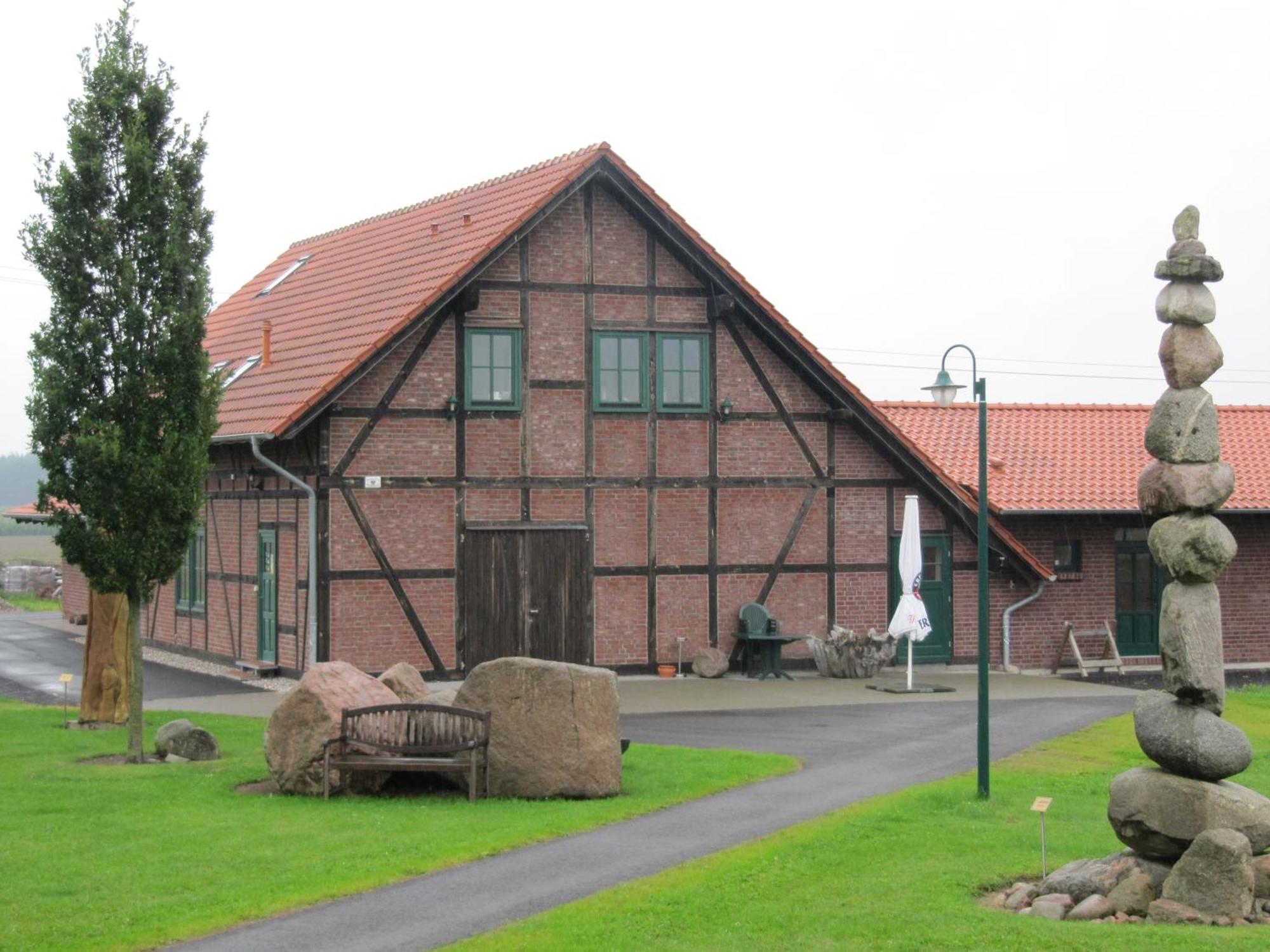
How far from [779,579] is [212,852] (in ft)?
47.5

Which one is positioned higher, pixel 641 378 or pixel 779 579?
pixel 641 378

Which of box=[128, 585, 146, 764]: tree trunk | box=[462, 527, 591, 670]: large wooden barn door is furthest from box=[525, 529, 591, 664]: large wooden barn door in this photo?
box=[128, 585, 146, 764]: tree trunk

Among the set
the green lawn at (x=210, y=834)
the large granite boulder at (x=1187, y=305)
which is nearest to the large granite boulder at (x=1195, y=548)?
the large granite boulder at (x=1187, y=305)

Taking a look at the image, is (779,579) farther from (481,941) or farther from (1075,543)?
(481,941)

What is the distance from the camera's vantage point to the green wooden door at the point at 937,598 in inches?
1017

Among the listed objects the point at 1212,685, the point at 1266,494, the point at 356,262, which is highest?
the point at 356,262

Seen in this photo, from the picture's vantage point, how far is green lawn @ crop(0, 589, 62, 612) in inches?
1583

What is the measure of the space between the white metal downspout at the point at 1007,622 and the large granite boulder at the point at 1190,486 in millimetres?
15374

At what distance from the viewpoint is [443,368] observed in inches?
901

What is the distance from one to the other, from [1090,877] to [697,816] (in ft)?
12.1

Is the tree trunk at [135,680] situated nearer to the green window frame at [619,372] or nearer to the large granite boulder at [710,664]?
the green window frame at [619,372]

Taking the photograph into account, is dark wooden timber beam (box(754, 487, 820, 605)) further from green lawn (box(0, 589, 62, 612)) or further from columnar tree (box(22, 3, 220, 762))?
green lawn (box(0, 589, 62, 612))

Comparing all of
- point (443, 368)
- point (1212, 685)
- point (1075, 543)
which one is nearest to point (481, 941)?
point (1212, 685)

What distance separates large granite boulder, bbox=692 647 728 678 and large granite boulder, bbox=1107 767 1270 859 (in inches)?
532
